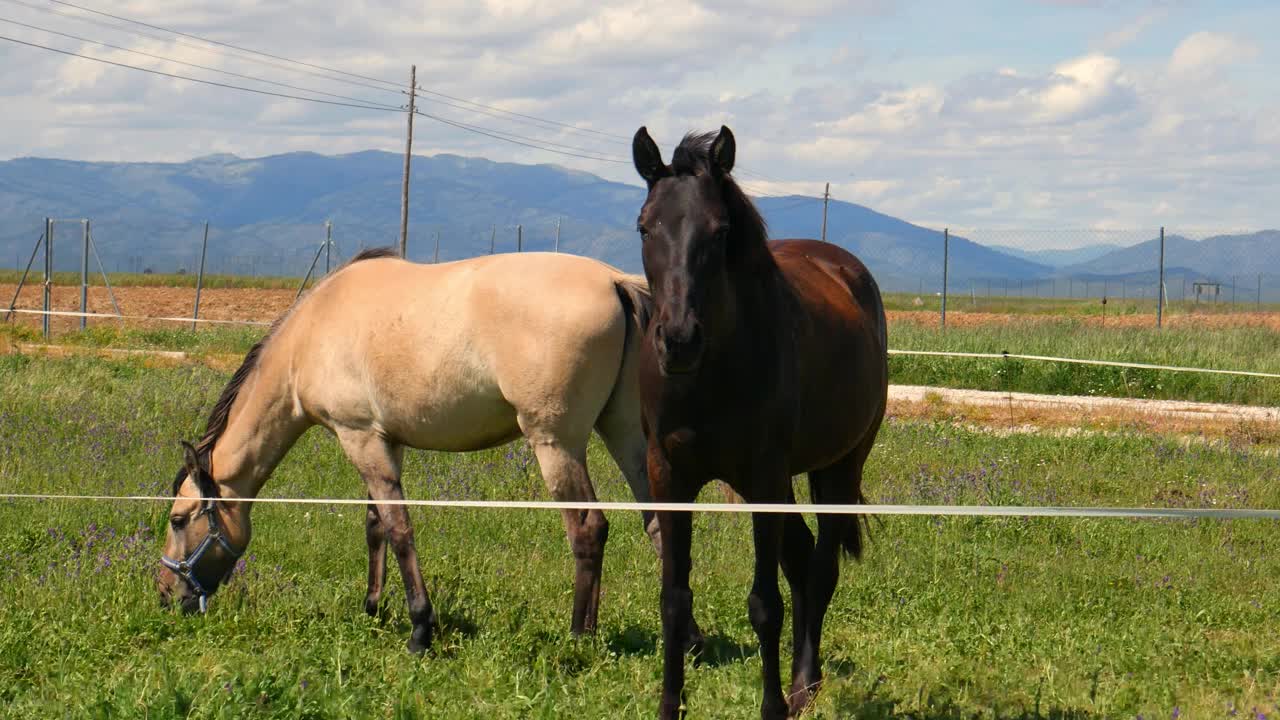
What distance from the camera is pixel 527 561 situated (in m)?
7.57

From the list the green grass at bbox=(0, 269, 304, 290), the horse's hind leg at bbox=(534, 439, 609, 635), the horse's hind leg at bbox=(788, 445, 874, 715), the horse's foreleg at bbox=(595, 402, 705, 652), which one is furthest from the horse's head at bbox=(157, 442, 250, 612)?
the green grass at bbox=(0, 269, 304, 290)

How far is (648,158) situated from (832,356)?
130cm

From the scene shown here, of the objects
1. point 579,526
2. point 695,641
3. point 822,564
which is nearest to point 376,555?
point 579,526

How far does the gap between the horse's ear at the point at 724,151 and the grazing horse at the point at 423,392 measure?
6.23 ft

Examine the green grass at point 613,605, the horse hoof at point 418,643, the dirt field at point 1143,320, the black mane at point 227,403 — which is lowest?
the horse hoof at point 418,643

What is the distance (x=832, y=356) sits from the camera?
→ 5.25 meters

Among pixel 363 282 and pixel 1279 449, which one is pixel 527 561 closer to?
pixel 363 282

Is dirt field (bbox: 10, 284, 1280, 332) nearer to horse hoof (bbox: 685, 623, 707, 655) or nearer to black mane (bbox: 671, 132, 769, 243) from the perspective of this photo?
horse hoof (bbox: 685, 623, 707, 655)

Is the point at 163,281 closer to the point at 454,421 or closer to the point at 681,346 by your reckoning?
the point at 454,421

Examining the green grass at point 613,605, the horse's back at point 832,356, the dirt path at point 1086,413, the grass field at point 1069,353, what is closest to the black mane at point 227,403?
the green grass at point 613,605

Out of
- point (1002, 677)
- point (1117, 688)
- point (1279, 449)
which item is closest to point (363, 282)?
point (1002, 677)

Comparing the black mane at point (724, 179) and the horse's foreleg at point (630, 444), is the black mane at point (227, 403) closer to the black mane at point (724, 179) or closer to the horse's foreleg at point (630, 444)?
the horse's foreleg at point (630, 444)

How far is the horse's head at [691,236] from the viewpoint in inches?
161

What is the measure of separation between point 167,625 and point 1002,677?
4.06 metres
